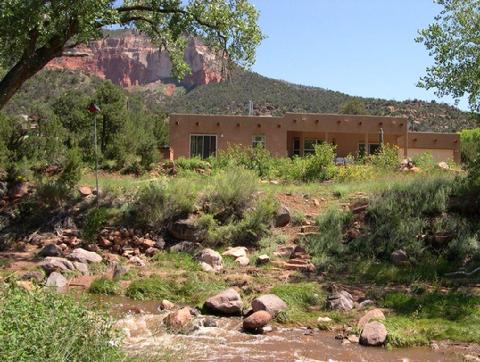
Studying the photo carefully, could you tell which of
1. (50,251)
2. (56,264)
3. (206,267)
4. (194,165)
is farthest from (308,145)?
(56,264)

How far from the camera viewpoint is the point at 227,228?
14.2 m

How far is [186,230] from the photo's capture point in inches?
566

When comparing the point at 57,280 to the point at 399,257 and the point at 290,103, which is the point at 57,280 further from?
the point at 290,103

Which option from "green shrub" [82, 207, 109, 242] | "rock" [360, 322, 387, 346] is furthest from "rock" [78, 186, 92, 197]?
"rock" [360, 322, 387, 346]

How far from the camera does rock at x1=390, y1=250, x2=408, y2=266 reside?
40.2 ft

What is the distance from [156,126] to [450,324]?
3177cm

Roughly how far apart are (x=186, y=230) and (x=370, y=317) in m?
6.20

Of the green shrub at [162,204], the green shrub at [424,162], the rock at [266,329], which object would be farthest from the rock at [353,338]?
the green shrub at [424,162]

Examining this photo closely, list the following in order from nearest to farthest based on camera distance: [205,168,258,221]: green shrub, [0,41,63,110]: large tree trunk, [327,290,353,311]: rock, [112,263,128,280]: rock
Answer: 1. [327,290,353,311]: rock
2. [112,263,128,280]: rock
3. [0,41,63,110]: large tree trunk
4. [205,168,258,221]: green shrub

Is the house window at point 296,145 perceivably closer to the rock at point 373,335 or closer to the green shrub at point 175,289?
the green shrub at point 175,289

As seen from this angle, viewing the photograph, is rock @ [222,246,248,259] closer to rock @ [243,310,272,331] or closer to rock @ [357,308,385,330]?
rock @ [243,310,272,331]

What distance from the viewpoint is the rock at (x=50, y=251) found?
13.5 meters

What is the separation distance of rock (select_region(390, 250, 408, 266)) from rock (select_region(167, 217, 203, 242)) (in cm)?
440

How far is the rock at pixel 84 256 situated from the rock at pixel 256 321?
504 cm
